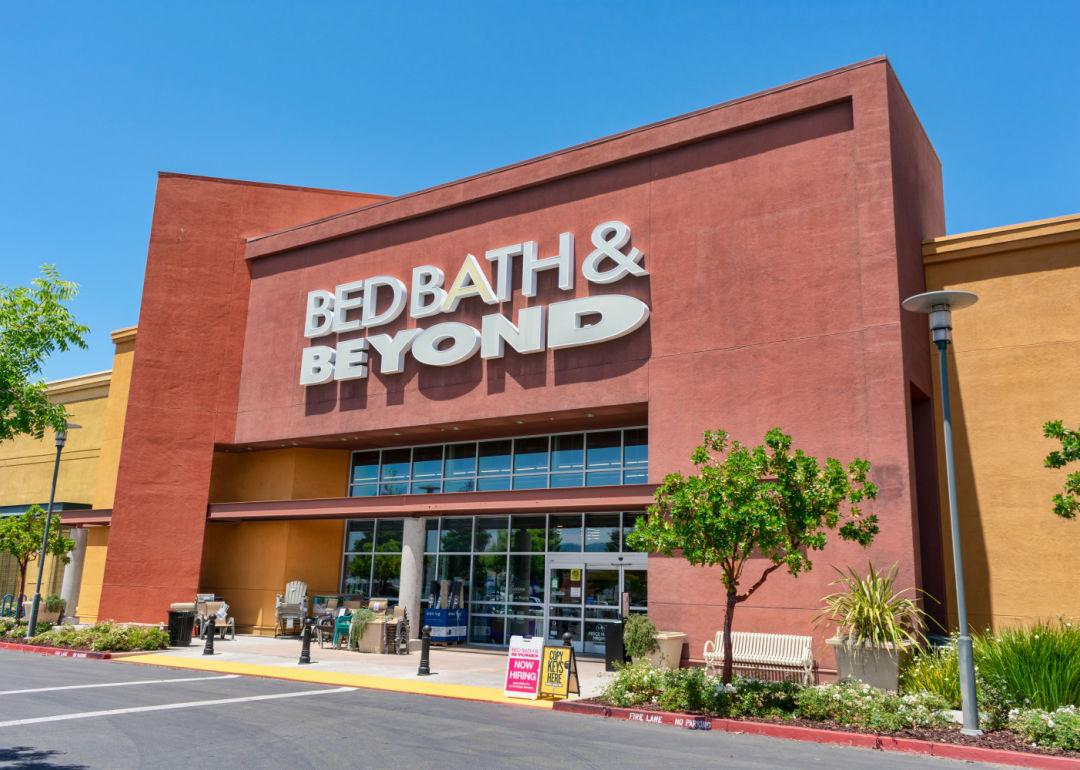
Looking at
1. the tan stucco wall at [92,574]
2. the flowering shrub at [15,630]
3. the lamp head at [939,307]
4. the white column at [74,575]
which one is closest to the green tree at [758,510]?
the lamp head at [939,307]

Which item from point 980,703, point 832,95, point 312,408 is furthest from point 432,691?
point 832,95

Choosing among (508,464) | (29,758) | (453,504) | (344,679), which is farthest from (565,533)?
(29,758)

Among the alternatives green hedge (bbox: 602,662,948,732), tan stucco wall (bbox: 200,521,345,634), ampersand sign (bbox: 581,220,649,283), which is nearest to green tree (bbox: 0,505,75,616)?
tan stucco wall (bbox: 200,521,345,634)

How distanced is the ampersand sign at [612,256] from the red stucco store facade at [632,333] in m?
0.29

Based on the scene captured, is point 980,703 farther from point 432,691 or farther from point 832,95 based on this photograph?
point 832,95

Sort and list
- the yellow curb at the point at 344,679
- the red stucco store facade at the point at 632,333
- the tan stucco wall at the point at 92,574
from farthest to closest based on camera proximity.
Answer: the tan stucco wall at the point at 92,574, the red stucco store facade at the point at 632,333, the yellow curb at the point at 344,679

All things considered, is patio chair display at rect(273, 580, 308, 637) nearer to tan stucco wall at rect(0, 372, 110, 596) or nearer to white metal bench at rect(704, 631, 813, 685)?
tan stucco wall at rect(0, 372, 110, 596)

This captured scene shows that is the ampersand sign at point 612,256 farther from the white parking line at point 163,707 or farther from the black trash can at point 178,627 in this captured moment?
the black trash can at point 178,627

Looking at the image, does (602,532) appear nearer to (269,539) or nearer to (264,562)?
(269,539)

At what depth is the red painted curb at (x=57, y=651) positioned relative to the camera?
21562 millimetres

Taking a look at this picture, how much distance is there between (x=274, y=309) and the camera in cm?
2908

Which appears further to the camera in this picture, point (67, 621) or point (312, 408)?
point (67, 621)

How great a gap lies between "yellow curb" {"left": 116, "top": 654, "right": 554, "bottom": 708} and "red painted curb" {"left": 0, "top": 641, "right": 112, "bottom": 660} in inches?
27.3

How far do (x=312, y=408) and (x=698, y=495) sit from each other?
1690 centimetres
